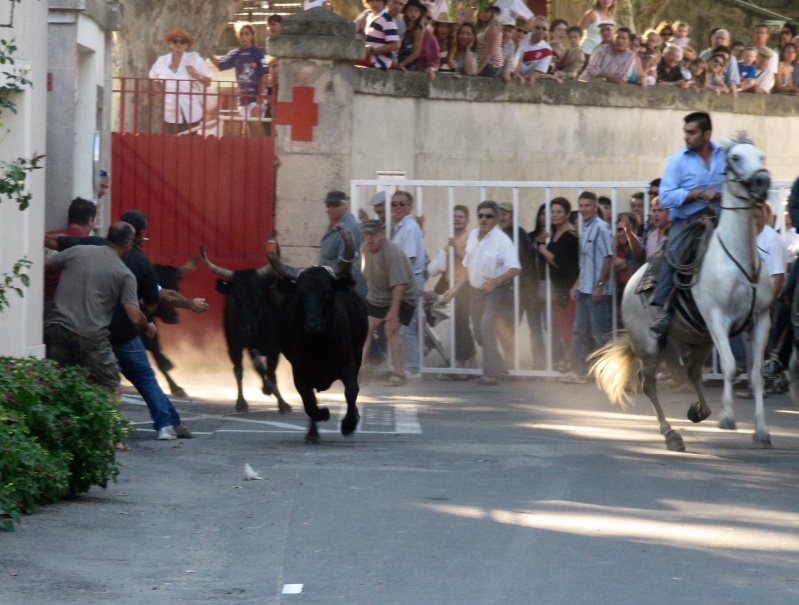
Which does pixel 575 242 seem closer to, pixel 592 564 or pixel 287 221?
pixel 287 221

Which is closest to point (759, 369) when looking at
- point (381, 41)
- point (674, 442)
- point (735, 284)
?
point (735, 284)

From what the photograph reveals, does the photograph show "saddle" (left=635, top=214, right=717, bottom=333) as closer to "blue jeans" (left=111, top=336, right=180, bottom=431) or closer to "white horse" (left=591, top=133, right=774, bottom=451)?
"white horse" (left=591, top=133, right=774, bottom=451)

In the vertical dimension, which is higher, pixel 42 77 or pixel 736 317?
pixel 42 77

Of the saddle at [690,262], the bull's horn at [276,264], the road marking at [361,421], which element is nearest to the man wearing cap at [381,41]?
the road marking at [361,421]

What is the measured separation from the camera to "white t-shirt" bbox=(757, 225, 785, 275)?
13500mm

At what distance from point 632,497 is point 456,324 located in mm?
7540

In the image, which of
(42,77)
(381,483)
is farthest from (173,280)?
(381,483)

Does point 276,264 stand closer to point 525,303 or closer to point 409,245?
point 409,245

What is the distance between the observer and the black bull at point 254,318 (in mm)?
12672

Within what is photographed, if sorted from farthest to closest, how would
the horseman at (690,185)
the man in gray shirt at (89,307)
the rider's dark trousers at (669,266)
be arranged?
Answer: 1. the horseman at (690,185)
2. the rider's dark trousers at (669,266)
3. the man in gray shirt at (89,307)

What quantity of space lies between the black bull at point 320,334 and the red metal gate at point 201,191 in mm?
5322

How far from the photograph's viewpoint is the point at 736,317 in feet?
34.1

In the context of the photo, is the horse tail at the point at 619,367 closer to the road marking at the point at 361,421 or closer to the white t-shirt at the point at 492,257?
the road marking at the point at 361,421

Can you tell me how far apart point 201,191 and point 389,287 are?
3.31 m
